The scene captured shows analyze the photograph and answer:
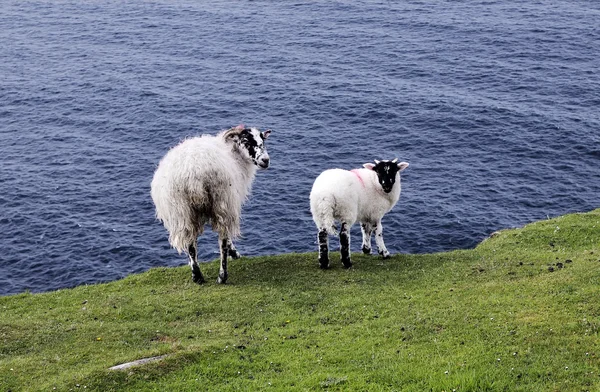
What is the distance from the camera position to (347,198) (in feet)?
87.4

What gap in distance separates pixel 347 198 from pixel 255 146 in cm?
442

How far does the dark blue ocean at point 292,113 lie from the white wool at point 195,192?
1994cm

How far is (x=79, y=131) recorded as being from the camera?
69000mm

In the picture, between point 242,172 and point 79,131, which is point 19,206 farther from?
point 242,172

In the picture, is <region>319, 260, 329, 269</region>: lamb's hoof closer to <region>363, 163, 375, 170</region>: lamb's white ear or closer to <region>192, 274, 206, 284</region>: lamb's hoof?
<region>363, 163, 375, 170</region>: lamb's white ear

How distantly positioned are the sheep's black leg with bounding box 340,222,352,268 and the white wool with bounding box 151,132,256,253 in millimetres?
3989

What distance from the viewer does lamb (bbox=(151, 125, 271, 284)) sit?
80.0 ft

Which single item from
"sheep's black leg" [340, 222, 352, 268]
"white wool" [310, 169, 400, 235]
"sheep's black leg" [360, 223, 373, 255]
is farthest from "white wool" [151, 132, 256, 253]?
"sheep's black leg" [360, 223, 373, 255]

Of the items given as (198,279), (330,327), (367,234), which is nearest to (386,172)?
(367,234)

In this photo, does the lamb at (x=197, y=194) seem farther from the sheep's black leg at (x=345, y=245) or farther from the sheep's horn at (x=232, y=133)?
the sheep's black leg at (x=345, y=245)

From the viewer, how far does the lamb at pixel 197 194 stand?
2438 cm

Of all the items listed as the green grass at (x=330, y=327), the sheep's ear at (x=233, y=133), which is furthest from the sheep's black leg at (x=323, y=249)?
the sheep's ear at (x=233, y=133)

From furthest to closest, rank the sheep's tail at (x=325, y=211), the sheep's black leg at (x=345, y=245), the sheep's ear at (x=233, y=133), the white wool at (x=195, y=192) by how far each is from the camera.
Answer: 1. the sheep's ear at (x=233, y=133)
2. the sheep's black leg at (x=345, y=245)
3. the sheep's tail at (x=325, y=211)
4. the white wool at (x=195, y=192)

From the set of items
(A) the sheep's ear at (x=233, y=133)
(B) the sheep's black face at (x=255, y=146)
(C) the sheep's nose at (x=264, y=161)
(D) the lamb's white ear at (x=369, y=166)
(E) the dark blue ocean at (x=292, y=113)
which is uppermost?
(A) the sheep's ear at (x=233, y=133)
